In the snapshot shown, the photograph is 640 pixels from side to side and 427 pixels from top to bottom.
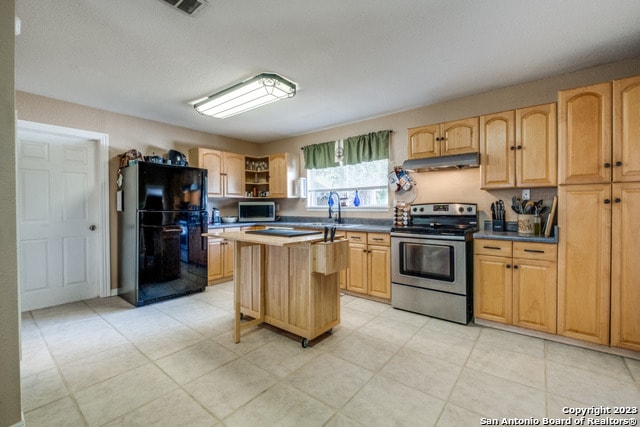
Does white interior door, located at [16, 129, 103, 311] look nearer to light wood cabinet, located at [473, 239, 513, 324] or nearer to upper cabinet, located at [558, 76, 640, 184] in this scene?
light wood cabinet, located at [473, 239, 513, 324]

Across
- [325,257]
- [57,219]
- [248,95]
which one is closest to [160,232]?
[57,219]

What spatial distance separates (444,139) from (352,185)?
1609 mm

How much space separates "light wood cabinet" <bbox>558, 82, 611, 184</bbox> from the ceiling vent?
295 centimetres

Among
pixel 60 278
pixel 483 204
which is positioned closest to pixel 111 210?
pixel 60 278

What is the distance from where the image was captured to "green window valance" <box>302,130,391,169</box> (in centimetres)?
404

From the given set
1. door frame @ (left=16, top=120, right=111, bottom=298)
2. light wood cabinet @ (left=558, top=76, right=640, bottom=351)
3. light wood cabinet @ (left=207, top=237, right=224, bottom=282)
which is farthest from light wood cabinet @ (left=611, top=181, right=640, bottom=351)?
door frame @ (left=16, top=120, right=111, bottom=298)

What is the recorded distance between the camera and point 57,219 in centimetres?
347

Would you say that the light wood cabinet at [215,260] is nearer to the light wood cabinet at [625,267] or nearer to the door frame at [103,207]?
the door frame at [103,207]

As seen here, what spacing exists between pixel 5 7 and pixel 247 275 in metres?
2.40

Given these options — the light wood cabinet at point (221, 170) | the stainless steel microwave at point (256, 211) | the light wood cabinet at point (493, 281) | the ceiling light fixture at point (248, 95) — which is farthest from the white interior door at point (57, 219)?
the light wood cabinet at point (493, 281)

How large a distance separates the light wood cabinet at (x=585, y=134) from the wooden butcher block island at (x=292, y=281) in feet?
6.66

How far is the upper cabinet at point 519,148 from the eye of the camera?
104 inches

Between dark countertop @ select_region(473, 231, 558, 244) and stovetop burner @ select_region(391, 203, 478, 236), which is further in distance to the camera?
stovetop burner @ select_region(391, 203, 478, 236)

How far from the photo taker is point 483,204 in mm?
3260
